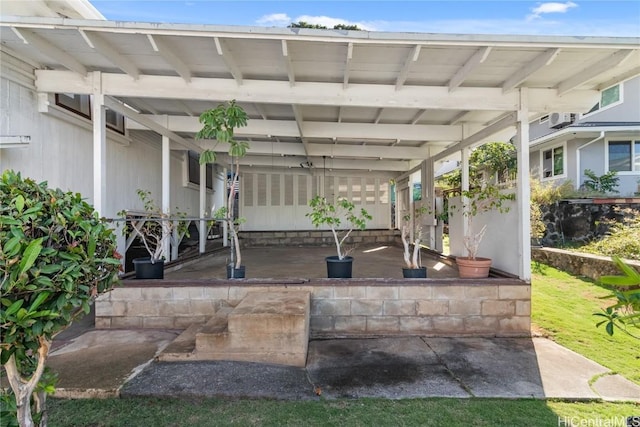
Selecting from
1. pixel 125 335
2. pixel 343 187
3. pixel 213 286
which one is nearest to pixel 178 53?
pixel 213 286

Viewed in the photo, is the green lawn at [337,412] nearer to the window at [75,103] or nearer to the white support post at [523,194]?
the white support post at [523,194]

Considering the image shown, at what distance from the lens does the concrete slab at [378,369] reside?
8.65 ft

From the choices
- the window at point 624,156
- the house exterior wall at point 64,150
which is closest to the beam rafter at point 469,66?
the house exterior wall at point 64,150

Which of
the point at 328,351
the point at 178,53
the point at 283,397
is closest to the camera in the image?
the point at 283,397

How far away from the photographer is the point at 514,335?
4020 mm

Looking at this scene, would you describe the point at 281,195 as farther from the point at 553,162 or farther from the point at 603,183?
the point at 603,183

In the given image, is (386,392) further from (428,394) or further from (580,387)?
(580,387)

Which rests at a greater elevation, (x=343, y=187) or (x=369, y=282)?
(x=343, y=187)

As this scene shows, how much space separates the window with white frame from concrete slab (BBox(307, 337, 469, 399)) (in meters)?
12.0

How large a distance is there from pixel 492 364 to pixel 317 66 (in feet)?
12.3

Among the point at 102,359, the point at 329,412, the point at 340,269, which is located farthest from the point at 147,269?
the point at 329,412

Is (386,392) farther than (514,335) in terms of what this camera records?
No

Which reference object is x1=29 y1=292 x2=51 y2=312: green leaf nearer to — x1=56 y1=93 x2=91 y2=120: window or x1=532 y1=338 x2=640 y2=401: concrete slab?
x1=532 y1=338 x2=640 y2=401: concrete slab

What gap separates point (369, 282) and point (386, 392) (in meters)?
1.60
